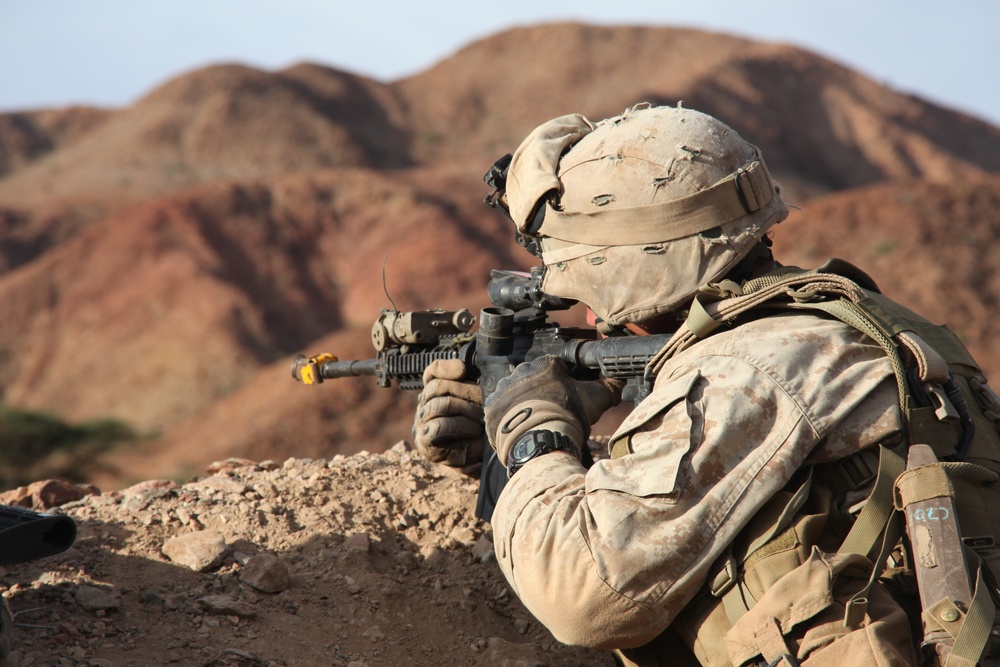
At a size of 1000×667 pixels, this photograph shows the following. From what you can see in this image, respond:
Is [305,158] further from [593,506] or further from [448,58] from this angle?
[593,506]

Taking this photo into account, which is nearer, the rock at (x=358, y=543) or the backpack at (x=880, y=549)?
the backpack at (x=880, y=549)

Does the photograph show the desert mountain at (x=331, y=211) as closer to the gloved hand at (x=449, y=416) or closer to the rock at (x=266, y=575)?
the gloved hand at (x=449, y=416)

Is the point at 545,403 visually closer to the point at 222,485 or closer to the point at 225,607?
the point at 225,607

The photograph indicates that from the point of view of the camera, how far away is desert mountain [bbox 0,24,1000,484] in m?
17.6

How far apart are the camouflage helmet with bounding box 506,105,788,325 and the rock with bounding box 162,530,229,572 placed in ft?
5.25

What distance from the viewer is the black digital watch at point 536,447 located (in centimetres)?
256

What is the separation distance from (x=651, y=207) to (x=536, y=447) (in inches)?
29.8

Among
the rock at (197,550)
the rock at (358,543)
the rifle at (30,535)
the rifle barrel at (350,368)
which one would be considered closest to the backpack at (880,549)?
the rock at (358,543)

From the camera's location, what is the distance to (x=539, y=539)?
233 cm

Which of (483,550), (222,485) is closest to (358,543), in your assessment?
(483,550)

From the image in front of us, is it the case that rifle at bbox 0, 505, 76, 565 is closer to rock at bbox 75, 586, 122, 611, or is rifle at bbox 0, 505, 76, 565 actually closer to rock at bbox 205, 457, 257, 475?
rock at bbox 75, 586, 122, 611

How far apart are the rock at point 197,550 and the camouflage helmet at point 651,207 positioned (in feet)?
5.25

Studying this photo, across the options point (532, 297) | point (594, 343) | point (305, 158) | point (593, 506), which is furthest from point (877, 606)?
point (305, 158)

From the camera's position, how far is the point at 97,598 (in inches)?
118
